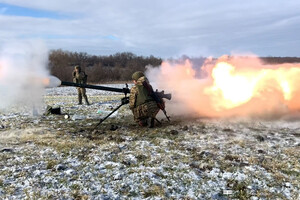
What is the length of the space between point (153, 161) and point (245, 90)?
8.06 meters

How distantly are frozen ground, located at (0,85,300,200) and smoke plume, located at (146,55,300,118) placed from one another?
1472 millimetres

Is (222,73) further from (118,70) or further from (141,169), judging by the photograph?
(118,70)

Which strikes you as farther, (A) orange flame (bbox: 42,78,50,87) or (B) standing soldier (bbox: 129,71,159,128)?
(A) orange flame (bbox: 42,78,50,87)

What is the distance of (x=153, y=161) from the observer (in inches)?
291

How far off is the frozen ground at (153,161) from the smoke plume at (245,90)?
4.83 ft

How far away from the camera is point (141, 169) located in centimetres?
680

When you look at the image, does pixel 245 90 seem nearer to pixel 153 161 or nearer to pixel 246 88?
pixel 246 88

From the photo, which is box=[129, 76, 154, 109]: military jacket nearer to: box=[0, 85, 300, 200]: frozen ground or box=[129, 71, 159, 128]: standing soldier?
box=[129, 71, 159, 128]: standing soldier

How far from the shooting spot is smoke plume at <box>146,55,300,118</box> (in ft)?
43.1

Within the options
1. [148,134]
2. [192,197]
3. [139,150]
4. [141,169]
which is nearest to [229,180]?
[192,197]

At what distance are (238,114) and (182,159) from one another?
6.90 m

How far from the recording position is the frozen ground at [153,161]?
18.9 ft

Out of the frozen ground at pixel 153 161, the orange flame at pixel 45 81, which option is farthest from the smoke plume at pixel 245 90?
the orange flame at pixel 45 81

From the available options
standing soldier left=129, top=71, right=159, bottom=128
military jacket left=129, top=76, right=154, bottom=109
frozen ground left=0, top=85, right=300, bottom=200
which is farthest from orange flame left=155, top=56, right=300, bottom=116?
military jacket left=129, top=76, right=154, bottom=109
